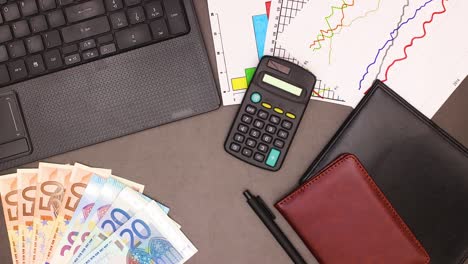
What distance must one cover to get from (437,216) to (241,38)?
34 centimetres

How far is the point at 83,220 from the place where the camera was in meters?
0.60

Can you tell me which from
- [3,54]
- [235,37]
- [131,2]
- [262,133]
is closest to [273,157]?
[262,133]

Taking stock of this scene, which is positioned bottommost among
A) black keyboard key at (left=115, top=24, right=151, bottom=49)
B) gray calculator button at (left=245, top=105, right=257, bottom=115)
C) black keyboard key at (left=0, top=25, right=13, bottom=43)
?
gray calculator button at (left=245, top=105, right=257, bottom=115)

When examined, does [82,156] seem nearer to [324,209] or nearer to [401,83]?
[324,209]

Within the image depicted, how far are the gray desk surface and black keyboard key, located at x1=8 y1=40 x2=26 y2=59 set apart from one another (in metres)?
0.14

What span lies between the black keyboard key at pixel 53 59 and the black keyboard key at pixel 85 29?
21mm

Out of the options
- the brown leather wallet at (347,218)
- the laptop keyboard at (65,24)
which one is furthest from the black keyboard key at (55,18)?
the brown leather wallet at (347,218)

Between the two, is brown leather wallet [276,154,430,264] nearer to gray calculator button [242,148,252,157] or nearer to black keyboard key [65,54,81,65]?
gray calculator button [242,148,252,157]

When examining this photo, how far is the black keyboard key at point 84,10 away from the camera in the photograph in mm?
582

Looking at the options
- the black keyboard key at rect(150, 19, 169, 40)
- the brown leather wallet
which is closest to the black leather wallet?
the brown leather wallet

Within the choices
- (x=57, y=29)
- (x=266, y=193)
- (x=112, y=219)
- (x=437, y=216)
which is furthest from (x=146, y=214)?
(x=437, y=216)

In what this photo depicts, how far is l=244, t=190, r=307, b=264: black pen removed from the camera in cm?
58

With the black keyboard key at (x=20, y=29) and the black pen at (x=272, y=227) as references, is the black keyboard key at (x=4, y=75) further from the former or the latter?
the black pen at (x=272, y=227)

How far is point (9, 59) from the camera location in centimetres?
58
